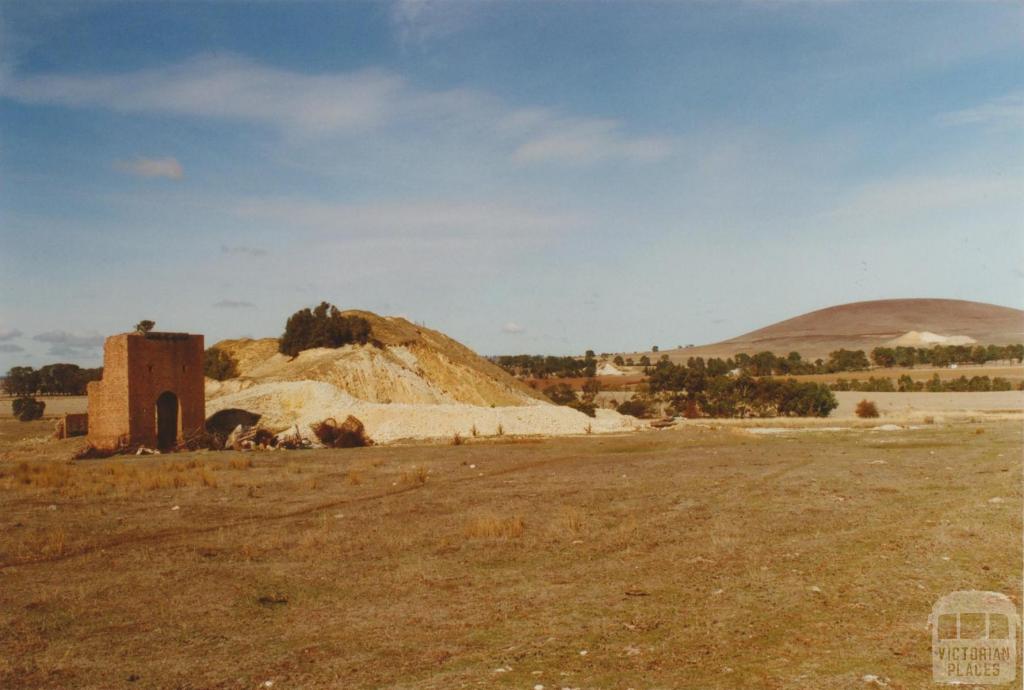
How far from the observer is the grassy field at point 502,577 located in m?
6.47

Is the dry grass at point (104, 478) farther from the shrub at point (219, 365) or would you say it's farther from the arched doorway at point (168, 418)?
the shrub at point (219, 365)

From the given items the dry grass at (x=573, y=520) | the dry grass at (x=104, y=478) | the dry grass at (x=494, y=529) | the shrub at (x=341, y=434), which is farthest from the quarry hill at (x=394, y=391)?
the dry grass at (x=494, y=529)

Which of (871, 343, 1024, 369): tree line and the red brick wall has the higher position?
(871, 343, 1024, 369): tree line

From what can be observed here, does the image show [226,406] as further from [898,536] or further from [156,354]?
[898,536]

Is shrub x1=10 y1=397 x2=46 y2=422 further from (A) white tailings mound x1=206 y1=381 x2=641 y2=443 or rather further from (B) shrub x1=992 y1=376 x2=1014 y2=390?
(B) shrub x1=992 y1=376 x2=1014 y2=390

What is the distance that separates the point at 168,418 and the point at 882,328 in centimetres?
16008

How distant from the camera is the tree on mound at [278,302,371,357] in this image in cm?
4909

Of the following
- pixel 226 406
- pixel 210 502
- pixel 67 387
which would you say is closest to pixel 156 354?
pixel 226 406

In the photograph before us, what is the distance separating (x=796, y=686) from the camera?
5715 mm

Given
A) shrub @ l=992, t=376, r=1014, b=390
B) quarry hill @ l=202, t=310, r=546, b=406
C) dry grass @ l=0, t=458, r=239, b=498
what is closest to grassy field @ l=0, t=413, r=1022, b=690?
dry grass @ l=0, t=458, r=239, b=498

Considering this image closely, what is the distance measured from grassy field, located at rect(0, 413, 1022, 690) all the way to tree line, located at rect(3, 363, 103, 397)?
6919 cm

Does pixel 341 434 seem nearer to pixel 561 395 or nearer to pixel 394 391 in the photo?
pixel 394 391

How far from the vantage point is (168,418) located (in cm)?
3033

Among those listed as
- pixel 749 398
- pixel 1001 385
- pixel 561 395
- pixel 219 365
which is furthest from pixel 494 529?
pixel 1001 385
